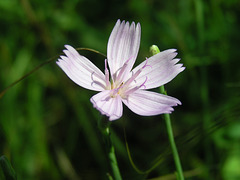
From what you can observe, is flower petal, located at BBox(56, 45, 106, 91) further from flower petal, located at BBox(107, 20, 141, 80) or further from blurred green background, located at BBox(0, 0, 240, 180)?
blurred green background, located at BBox(0, 0, 240, 180)

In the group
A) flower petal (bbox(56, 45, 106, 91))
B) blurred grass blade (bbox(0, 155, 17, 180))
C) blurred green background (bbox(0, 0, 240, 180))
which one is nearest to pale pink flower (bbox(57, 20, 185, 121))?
flower petal (bbox(56, 45, 106, 91))

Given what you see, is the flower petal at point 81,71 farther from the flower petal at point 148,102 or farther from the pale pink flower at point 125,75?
the flower petal at point 148,102

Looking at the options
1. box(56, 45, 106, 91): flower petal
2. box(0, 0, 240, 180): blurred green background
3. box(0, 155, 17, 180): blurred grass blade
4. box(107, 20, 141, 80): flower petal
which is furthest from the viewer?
box(0, 0, 240, 180): blurred green background

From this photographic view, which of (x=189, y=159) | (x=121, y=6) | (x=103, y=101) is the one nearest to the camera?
(x=103, y=101)

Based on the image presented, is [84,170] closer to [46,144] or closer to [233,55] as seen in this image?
[46,144]

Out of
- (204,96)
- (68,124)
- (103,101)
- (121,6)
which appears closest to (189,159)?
(204,96)

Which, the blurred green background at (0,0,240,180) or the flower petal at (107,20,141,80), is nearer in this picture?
the flower petal at (107,20,141,80)

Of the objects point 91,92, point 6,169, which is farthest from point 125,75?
point 91,92

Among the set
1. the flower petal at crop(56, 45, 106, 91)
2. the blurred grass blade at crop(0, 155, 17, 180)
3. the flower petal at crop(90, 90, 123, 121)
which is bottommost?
Result: the blurred grass blade at crop(0, 155, 17, 180)
